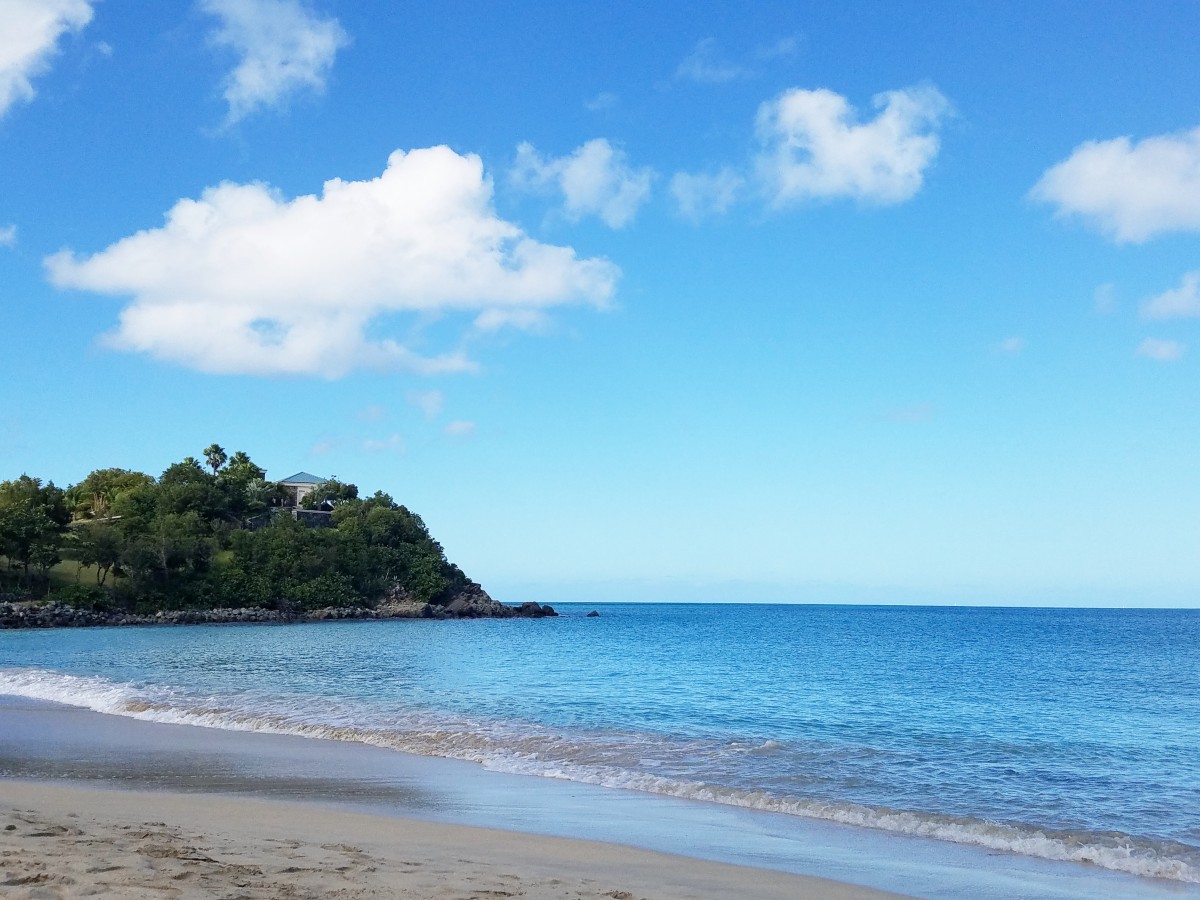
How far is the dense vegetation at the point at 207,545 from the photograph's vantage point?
89.4 metres

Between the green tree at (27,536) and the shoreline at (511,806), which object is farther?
the green tree at (27,536)

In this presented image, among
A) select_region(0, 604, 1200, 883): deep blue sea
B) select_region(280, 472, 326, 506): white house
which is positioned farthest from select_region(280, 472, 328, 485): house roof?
select_region(0, 604, 1200, 883): deep blue sea

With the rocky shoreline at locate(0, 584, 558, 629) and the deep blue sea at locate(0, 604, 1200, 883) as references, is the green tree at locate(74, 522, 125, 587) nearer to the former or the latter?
the rocky shoreline at locate(0, 584, 558, 629)

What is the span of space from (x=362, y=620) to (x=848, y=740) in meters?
91.8

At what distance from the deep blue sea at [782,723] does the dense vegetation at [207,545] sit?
48.9 m

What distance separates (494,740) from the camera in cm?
1761

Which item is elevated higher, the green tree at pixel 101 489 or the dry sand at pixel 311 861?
the green tree at pixel 101 489

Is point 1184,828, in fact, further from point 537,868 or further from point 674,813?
point 537,868

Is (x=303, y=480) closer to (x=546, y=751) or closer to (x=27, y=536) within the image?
(x=27, y=536)

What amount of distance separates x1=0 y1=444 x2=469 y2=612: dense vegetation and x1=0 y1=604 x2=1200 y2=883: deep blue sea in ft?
160

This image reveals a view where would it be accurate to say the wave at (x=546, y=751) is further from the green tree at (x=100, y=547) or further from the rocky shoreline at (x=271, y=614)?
the green tree at (x=100, y=547)

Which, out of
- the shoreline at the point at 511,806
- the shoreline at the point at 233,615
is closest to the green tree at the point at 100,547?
the shoreline at the point at 233,615

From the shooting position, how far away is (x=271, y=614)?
98750 millimetres

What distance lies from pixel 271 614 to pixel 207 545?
10.9 meters
